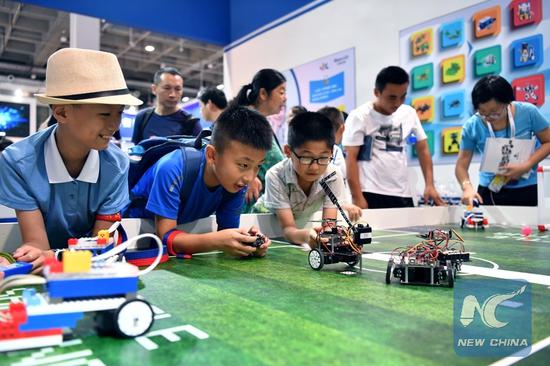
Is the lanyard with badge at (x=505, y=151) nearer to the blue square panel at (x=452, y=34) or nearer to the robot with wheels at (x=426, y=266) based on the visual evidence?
the blue square panel at (x=452, y=34)

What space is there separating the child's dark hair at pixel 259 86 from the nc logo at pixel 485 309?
1791 millimetres

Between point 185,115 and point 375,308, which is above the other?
point 185,115

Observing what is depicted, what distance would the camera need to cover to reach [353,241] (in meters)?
1.23

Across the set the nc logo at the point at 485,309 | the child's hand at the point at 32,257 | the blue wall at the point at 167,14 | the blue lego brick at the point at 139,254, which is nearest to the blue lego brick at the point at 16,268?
the child's hand at the point at 32,257

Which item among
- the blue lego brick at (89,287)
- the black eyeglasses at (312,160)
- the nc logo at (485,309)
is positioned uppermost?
the black eyeglasses at (312,160)

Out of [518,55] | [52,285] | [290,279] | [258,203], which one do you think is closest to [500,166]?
[518,55]

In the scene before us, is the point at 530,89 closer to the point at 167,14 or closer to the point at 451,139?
the point at 451,139

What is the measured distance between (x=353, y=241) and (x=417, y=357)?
0.64 m

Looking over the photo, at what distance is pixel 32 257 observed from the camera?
1092 millimetres

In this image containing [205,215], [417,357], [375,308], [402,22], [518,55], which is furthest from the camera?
[402,22]

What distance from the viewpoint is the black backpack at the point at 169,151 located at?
1603 mm

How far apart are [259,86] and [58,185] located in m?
1.39

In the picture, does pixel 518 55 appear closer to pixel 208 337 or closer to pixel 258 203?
pixel 258 203

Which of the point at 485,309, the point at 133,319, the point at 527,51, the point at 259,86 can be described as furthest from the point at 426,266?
the point at 527,51
